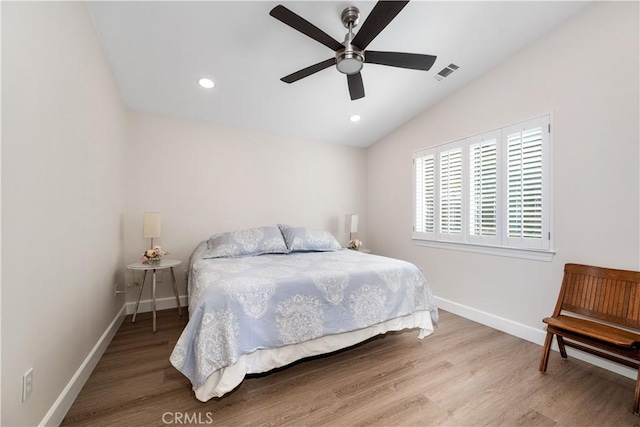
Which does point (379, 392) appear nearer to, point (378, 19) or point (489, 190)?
point (489, 190)

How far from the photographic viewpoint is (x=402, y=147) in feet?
13.4

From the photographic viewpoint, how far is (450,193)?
11.0 ft

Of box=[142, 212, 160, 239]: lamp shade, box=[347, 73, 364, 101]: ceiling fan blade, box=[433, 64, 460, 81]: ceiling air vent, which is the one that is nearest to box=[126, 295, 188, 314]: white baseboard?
box=[142, 212, 160, 239]: lamp shade

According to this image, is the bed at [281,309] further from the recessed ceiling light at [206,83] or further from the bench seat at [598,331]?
the recessed ceiling light at [206,83]

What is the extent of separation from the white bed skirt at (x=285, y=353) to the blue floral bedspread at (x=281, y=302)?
61 millimetres

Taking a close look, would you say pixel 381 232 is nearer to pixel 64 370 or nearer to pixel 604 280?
pixel 604 280

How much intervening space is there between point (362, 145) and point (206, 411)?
425 centimetres

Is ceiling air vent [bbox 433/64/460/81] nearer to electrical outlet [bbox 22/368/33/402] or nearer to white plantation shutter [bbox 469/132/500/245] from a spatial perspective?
white plantation shutter [bbox 469/132/500/245]

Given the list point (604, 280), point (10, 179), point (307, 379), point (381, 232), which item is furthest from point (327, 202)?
point (10, 179)

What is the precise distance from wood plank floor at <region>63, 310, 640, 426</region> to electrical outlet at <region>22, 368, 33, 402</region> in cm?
46

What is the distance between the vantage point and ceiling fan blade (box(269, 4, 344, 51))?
1645mm

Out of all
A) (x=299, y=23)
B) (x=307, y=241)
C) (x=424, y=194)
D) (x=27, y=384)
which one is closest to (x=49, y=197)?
(x=27, y=384)

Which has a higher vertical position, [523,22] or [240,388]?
[523,22]

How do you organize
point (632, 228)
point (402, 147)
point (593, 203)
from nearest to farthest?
point (632, 228) → point (593, 203) → point (402, 147)
